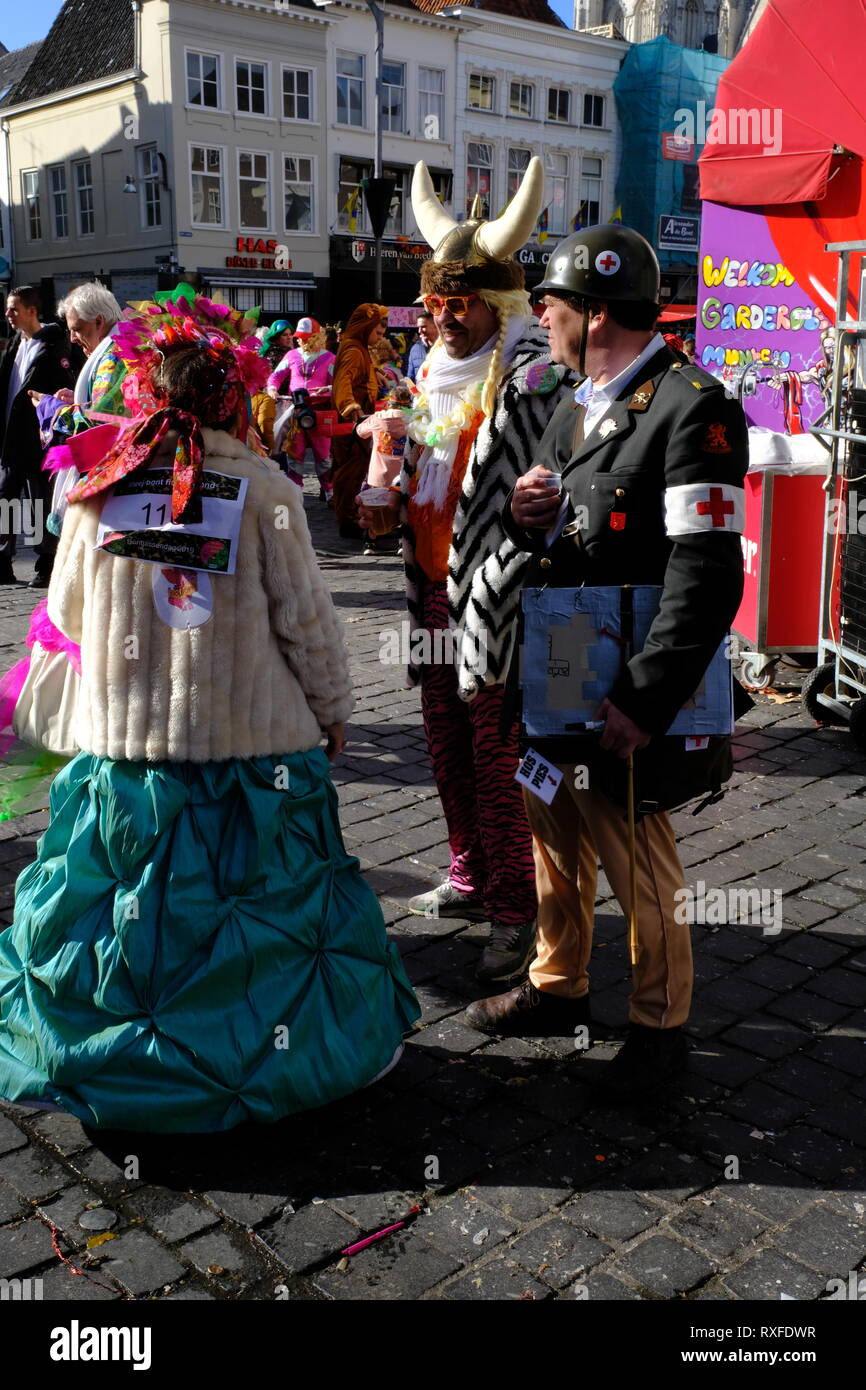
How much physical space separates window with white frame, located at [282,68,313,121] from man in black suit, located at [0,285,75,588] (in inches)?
951

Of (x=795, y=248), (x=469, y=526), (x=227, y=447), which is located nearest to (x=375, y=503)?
(x=469, y=526)

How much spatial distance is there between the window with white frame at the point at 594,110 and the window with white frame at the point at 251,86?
41.1 ft

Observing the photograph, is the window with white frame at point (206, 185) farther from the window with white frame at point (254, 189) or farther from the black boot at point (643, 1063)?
the black boot at point (643, 1063)

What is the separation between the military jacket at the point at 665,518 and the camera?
272 centimetres

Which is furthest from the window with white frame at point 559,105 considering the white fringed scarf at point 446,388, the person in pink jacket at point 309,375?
the white fringed scarf at point 446,388

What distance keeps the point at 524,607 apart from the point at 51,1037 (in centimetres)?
150

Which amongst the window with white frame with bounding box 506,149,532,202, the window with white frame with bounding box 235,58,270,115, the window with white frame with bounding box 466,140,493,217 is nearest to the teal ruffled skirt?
the window with white frame with bounding box 235,58,270,115

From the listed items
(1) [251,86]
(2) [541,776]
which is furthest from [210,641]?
(1) [251,86]

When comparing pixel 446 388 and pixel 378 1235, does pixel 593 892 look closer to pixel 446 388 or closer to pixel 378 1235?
pixel 378 1235

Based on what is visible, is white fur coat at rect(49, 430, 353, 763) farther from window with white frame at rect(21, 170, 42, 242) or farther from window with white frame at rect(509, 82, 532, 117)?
window with white frame at rect(509, 82, 532, 117)

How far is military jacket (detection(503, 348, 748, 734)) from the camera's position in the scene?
2723mm

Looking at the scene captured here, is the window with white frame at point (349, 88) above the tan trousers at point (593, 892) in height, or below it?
above

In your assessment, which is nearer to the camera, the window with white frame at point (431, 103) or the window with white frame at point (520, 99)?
the window with white frame at point (431, 103)
